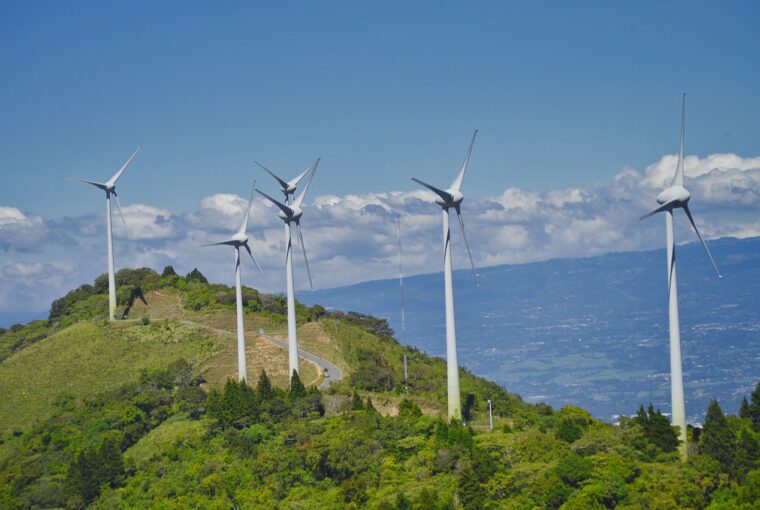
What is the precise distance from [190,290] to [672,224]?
90977 mm

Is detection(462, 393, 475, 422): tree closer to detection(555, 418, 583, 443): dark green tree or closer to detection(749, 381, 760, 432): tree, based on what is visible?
detection(555, 418, 583, 443): dark green tree

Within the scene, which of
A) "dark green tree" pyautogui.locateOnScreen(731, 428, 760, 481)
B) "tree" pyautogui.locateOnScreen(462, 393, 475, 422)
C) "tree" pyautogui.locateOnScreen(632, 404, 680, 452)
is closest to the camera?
"dark green tree" pyautogui.locateOnScreen(731, 428, 760, 481)

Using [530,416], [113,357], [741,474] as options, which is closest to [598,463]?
[741,474]

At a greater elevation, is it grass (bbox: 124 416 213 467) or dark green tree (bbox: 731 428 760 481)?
grass (bbox: 124 416 213 467)

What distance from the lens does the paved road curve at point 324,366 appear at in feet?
362

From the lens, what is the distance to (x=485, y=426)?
299 feet

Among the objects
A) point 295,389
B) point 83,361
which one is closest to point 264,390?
point 295,389

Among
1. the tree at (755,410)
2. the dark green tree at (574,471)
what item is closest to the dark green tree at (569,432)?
the dark green tree at (574,471)

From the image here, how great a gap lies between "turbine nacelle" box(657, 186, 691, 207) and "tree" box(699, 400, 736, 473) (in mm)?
15486

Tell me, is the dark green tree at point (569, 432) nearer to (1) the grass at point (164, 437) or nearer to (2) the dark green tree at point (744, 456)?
(2) the dark green tree at point (744, 456)

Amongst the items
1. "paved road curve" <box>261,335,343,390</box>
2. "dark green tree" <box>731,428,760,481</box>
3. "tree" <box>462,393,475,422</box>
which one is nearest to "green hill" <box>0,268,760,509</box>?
"dark green tree" <box>731,428,760,481</box>

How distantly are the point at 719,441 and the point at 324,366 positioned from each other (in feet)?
177

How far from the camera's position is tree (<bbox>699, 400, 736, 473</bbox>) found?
71.4 m

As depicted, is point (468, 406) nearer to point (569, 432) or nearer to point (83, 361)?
point (569, 432)
